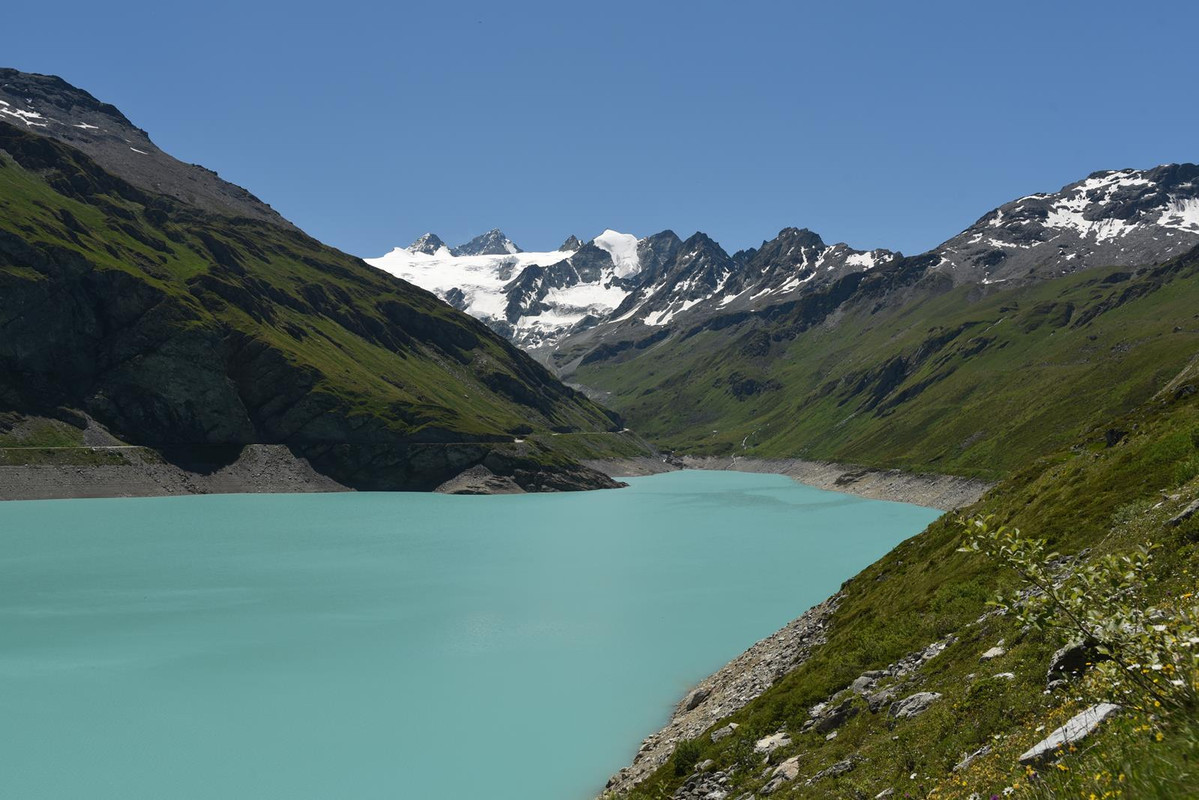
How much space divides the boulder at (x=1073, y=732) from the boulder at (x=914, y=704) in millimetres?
11385

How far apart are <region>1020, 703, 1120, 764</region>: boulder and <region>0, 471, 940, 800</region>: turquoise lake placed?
29036 millimetres

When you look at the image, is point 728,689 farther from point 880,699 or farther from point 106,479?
point 106,479

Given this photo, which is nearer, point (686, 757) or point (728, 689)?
point (686, 757)

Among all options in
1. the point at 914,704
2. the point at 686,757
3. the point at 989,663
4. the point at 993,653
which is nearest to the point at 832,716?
the point at 914,704

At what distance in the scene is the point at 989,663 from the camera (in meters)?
20.7

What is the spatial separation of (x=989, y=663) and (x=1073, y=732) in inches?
483

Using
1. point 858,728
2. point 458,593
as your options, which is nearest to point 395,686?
point 458,593

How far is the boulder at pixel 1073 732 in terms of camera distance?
945cm

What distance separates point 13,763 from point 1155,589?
50103 mm

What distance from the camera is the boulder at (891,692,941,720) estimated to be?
20766 millimetres

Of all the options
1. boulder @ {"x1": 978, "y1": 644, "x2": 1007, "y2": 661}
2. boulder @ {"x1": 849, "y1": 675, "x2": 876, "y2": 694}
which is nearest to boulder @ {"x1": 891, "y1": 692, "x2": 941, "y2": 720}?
boulder @ {"x1": 978, "y1": 644, "x2": 1007, "y2": 661}

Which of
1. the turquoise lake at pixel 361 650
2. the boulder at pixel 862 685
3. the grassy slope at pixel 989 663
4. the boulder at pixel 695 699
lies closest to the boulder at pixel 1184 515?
the grassy slope at pixel 989 663

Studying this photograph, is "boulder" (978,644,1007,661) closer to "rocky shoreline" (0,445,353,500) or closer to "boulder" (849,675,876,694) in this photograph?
"boulder" (849,675,876,694)

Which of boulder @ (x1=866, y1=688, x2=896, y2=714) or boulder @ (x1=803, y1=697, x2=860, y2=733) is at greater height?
boulder @ (x1=866, y1=688, x2=896, y2=714)
